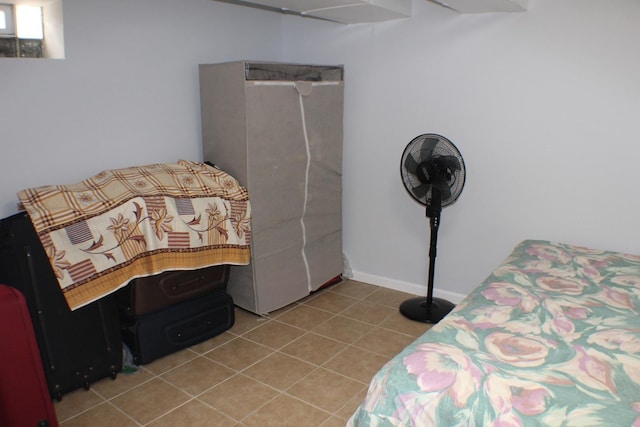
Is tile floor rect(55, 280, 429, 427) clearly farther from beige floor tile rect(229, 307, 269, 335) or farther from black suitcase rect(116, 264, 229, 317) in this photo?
black suitcase rect(116, 264, 229, 317)

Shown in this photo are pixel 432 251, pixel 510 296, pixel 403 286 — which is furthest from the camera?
pixel 403 286

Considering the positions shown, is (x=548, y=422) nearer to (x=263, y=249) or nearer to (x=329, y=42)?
(x=263, y=249)

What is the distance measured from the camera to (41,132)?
251 centimetres

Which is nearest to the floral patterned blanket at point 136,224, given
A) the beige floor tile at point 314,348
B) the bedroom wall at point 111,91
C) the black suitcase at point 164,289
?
the black suitcase at point 164,289

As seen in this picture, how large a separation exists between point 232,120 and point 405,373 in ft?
6.51

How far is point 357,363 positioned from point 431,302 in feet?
2.51

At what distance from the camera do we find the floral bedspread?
133 centimetres

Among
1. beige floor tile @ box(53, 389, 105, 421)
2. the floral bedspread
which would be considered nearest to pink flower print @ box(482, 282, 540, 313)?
the floral bedspread

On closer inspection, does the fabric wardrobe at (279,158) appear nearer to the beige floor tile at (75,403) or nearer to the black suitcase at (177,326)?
the black suitcase at (177,326)

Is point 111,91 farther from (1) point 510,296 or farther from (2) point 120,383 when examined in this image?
(1) point 510,296

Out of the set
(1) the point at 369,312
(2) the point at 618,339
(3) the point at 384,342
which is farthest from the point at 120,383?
(2) the point at 618,339

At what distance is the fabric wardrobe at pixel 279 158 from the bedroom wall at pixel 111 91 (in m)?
0.19

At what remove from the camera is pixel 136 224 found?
2.39 meters

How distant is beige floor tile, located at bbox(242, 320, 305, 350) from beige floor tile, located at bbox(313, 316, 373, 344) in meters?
0.15
